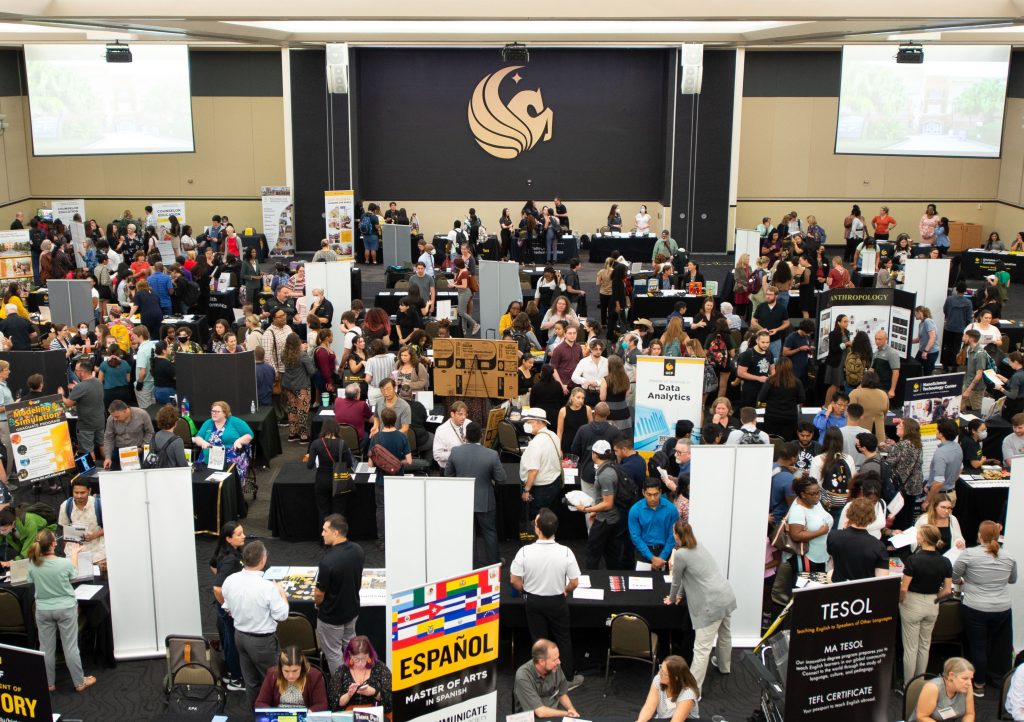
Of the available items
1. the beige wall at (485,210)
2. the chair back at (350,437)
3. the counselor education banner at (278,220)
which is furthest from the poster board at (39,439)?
the beige wall at (485,210)

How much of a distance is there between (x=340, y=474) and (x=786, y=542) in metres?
3.72

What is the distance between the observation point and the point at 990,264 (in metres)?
19.9

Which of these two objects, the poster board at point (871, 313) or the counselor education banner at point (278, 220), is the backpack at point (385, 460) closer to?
the poster board at point (871, 313)

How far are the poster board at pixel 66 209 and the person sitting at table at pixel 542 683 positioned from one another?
19.0m

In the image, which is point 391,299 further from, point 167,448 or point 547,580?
point 547,580

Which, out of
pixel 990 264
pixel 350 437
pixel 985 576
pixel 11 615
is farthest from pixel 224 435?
pixel 990 264

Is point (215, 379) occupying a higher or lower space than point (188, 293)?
lower

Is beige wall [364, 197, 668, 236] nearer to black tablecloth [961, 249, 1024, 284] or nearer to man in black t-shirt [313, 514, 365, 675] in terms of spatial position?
black tablecloth [961, 249, 1024, 284]

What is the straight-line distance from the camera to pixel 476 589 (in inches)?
199

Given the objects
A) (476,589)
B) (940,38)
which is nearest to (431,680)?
(476,589)

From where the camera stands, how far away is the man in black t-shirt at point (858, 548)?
6773 millimetres
